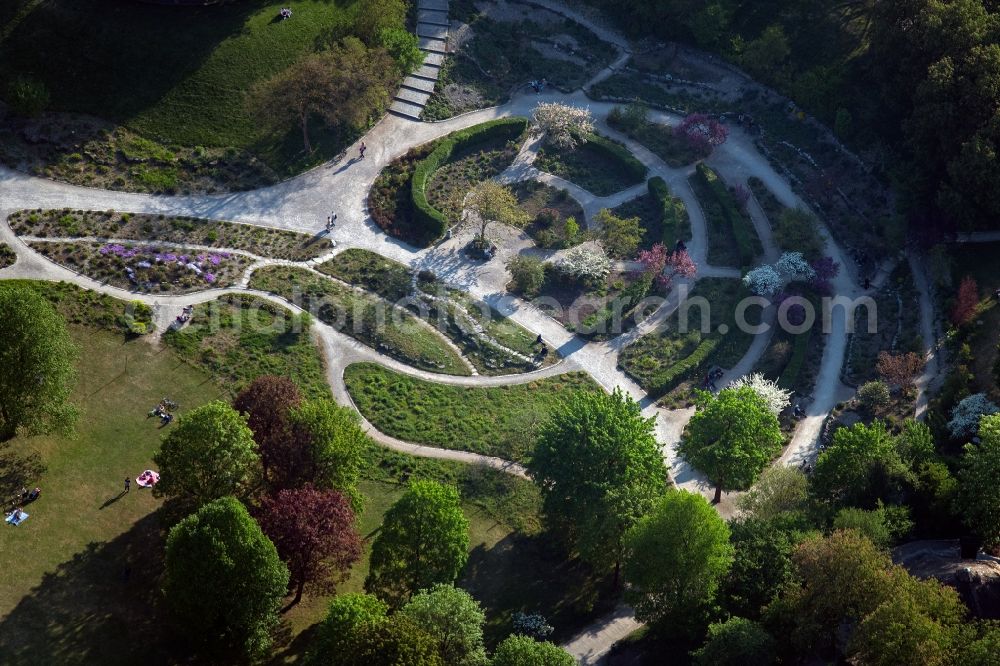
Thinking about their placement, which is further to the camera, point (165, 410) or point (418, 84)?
point (418, 84)

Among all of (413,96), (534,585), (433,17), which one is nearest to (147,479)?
(534,585)

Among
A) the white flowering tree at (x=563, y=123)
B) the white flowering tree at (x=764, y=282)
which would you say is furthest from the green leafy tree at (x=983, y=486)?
the white flowering tree at (x=563, y=123)

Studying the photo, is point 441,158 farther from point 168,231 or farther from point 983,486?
point 983,486

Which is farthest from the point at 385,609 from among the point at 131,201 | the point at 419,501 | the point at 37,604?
the point at 131,201

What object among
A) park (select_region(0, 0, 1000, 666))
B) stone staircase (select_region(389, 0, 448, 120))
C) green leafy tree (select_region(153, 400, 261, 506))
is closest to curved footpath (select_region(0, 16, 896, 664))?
park (select_region(0, 0, 1000, 666))

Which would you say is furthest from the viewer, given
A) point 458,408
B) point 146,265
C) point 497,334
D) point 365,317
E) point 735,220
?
point 735,220

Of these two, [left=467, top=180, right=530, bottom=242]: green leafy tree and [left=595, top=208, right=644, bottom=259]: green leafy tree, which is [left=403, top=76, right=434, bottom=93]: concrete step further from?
[left=595, top=208, right=644, bottom=259]: green leafy tree
